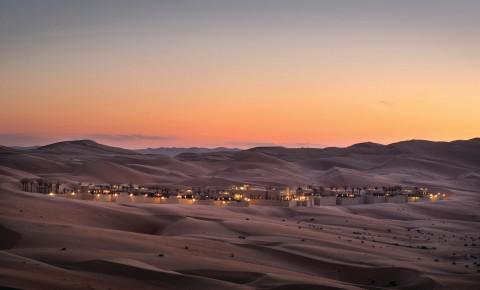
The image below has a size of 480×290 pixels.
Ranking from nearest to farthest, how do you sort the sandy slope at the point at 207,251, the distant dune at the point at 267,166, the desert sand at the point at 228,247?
the sandy slope at the point at 207,251 < the desert sand at the point at 228,247 < the distant dune at the point at 267,166

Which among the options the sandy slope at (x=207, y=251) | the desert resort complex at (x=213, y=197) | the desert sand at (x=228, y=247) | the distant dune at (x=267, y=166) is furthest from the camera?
the distant dune at (x=267, y=166)

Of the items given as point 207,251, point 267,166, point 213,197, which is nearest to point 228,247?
point 207,251

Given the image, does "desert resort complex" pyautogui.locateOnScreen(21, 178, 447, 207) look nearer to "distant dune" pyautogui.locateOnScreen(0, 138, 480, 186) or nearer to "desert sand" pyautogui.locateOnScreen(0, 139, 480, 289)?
"desert sand" pyautogui.locateOnScreen(0, 139, 480, 289)

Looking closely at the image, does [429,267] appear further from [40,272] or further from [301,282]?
[40,272]

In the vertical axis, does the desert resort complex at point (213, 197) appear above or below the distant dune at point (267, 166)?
below

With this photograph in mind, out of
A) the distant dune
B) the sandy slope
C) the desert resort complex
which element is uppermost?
the distant dune

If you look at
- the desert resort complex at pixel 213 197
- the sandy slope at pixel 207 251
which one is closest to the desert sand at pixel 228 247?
the sandy slope at pixel 207 251

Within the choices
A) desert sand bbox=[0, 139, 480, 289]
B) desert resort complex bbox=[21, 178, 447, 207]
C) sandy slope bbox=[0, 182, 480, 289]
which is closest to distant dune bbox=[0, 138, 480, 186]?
desert resort complex bbox=[21, 178, 447, 207]

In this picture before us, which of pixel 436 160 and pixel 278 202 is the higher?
pixel 436 160

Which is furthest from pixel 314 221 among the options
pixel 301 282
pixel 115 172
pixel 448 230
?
pixel 115 172

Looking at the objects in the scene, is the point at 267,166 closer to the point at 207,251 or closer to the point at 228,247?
the point at 228,247

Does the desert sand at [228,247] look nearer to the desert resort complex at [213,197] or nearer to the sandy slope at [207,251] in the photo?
the sandy slope at [207,251]
